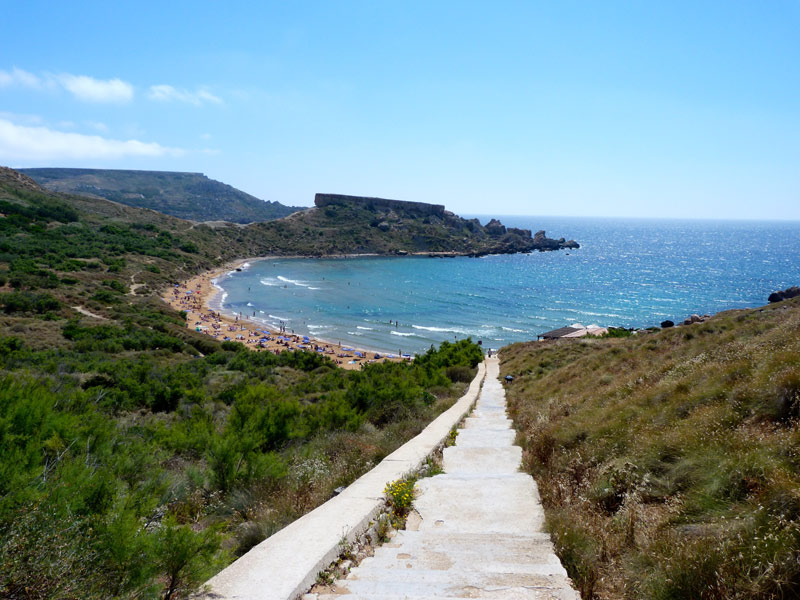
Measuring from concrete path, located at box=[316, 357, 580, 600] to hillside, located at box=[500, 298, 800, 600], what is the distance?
0.23 metres

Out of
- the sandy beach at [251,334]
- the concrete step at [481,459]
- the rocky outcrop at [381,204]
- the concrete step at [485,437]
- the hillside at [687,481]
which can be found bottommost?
the sandy beach at [251,334]

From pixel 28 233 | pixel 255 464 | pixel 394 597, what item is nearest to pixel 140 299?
pixel 28 233

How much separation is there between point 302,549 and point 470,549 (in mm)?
1297

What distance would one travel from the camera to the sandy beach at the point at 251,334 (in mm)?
38469

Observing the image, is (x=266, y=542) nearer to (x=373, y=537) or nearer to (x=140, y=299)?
(x=373, y=537)

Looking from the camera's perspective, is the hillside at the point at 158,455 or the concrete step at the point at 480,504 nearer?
the hillside at the point at 158,455

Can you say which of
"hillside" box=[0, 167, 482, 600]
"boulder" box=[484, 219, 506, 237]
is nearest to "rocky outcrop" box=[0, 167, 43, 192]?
"hillside" box=[0, 167, 482, 600]

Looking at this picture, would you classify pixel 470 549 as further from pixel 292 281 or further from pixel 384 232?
pixel 384 232

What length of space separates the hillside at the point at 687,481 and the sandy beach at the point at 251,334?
28996 mm

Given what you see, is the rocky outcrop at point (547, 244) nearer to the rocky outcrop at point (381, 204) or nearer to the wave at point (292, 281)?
the rocky outcrop at point (381, 204)

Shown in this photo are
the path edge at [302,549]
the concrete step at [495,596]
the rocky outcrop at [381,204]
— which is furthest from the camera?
the rocky outcrop at [381,204]

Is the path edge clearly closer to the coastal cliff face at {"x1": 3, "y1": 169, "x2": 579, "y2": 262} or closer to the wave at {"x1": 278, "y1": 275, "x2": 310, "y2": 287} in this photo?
the wave at {"x1": 278, "y1": 275, "x2": 310, "y2": 287}

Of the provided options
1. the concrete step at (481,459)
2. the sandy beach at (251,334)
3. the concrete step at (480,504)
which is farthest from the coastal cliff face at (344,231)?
the concrete step at (480,504)

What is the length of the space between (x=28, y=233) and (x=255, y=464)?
232 feet
